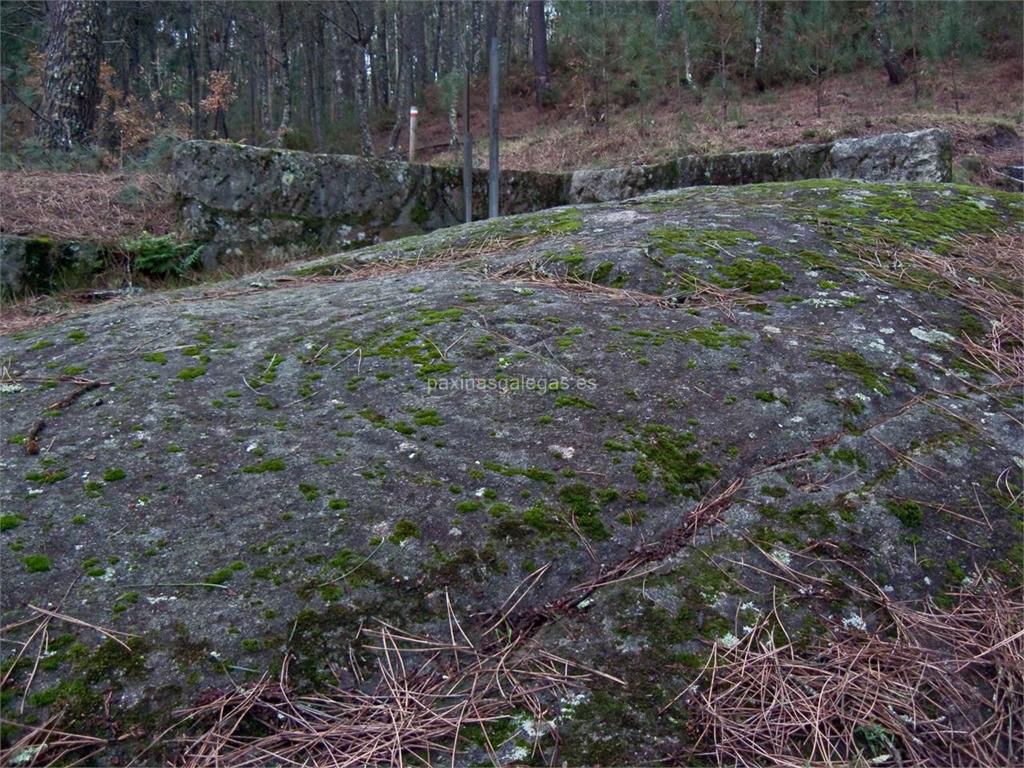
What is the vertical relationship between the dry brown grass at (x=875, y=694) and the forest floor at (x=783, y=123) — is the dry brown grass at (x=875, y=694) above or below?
below

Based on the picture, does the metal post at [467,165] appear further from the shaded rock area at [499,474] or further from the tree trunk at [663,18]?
the tree trunk at [663,18]

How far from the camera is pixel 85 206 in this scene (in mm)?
5375

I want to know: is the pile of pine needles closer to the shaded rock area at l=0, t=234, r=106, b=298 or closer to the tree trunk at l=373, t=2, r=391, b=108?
the shaded rock area at l=0, t=234, r=106, b=298

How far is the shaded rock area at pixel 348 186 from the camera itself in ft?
16.6

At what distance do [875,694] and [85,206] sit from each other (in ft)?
19.0

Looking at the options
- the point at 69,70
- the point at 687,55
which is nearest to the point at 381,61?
the point at 687,55

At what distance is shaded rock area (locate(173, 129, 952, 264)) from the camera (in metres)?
5.05

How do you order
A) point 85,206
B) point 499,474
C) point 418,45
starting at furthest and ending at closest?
point 418,45, point 85,206, point 499,474

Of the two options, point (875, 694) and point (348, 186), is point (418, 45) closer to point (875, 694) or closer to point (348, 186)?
point (348, 186)

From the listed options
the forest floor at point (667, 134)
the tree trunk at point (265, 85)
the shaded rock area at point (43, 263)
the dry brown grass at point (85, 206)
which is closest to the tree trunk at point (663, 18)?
the forest floor at point (667, 134)

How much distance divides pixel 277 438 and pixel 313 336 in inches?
25.1

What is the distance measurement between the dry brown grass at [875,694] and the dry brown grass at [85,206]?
15.8 feet

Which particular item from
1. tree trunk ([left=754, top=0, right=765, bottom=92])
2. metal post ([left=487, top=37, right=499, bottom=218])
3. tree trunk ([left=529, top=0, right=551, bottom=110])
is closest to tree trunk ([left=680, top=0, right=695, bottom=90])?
tree trunk ([left=754, top=0, right=765, bottom=92])

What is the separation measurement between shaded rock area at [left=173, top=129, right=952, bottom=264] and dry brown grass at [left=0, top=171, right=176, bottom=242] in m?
0.48
